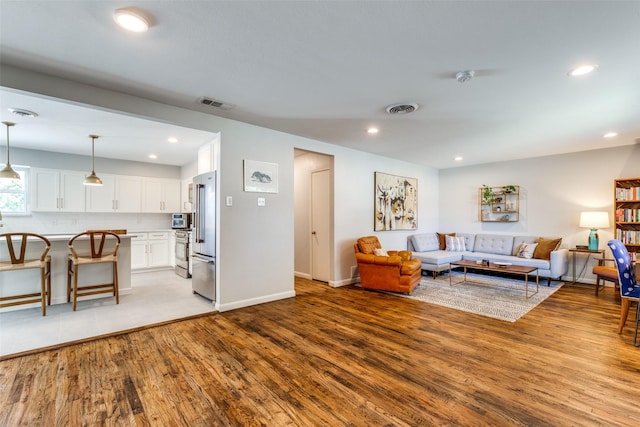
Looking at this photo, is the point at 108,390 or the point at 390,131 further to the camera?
the point at 390,131

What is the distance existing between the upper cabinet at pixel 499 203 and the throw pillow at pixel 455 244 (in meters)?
0.80

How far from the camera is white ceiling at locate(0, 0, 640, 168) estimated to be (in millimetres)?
1837

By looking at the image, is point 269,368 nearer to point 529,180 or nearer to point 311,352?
point 311,352

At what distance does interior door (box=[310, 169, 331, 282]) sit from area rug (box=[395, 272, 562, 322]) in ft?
5.54

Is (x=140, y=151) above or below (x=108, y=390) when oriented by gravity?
above

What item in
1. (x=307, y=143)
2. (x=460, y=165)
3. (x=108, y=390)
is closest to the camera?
(x=108, y=390)

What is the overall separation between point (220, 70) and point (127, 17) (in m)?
0.81

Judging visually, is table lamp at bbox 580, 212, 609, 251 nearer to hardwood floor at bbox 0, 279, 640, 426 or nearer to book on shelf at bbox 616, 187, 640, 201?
book on shelf at bbox 616, 187, 640, 201

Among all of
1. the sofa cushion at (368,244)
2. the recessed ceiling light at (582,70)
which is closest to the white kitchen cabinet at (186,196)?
the sofa cushion at (368,244)

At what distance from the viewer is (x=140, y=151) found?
5.66 metres

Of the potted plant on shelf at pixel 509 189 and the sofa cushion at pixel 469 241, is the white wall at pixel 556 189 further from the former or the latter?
the sofa cushion at pixel 469 241

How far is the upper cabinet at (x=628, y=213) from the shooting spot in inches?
192

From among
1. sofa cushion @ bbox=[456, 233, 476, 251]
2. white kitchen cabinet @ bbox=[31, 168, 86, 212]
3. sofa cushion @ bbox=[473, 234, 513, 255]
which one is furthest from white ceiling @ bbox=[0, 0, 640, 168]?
sofa cushion @ bbox=[456, 233, 476, 251]

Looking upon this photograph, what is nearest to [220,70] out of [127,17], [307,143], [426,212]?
[127,17]
